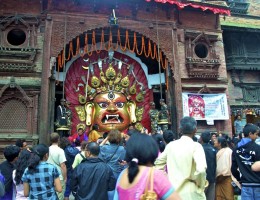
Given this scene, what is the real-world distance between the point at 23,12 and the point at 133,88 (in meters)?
5.97

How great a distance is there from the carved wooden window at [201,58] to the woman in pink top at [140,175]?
11135 mm

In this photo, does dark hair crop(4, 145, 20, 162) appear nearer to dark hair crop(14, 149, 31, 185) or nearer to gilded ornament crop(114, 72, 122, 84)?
dark hair crop(14, 149, 31, 185)

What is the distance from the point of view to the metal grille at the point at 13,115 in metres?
10.6

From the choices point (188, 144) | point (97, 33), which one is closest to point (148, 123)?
point (97, 33)

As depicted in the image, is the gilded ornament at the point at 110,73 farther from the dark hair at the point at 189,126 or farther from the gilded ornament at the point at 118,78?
the dark hair at the point at 189,126

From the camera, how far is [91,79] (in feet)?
44.5

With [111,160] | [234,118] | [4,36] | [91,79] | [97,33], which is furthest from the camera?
[234,118]

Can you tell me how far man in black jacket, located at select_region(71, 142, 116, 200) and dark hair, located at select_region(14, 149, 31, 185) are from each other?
2.46ft

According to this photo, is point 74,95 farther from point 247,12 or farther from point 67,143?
point 247,12

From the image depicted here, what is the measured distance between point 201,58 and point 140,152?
11976mm

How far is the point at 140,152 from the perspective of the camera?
2.41 metres

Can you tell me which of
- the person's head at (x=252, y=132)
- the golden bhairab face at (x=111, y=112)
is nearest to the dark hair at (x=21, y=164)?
the person's head at (x=252, y=132)

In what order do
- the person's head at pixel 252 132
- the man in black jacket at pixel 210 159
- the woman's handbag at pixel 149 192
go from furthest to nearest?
the man in black jacket at pixel 210 159, the person's head at pixel 252 132, the woman's handbag at pixel 149 192

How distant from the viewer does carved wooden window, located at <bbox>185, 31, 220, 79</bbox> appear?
13242mm
